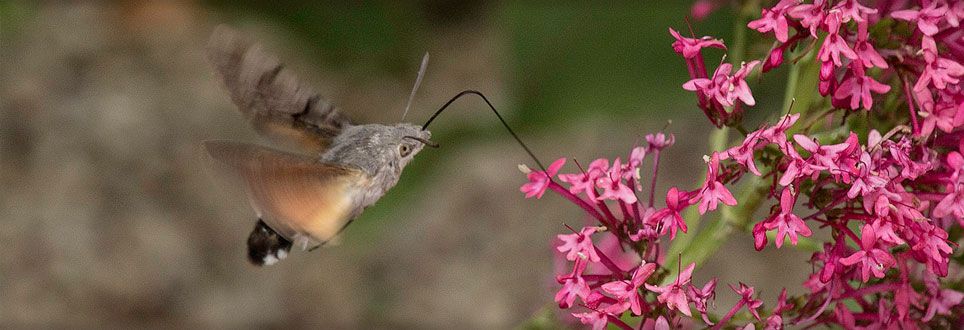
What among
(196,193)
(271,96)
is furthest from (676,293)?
(196,193)

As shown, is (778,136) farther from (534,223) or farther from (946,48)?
(534,223)

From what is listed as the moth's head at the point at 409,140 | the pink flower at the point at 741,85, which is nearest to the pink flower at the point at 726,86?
the pink flower at the point at 741,85

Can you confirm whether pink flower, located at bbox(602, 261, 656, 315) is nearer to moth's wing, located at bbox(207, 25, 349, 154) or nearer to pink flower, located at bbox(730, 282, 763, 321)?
pink flower, located at bbox(730, 282, 763, 321)

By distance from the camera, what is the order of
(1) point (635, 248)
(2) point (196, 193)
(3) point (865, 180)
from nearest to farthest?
(3) point (865, 180) → (1) point (635, 248) → (2) point (196, 193)

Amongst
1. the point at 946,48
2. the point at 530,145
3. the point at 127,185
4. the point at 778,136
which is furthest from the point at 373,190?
the point at 127,185

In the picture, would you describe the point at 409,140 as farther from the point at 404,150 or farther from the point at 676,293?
the point at 676,293
